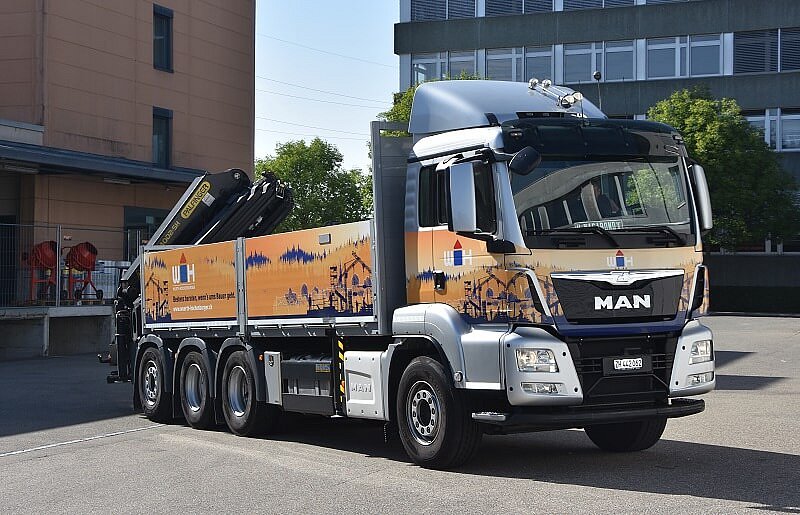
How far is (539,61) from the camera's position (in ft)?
206

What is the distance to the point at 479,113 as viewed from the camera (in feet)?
37.2

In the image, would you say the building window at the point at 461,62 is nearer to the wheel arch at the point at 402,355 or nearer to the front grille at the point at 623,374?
the wheel arch at the point at 402,355

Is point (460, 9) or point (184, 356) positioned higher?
point (460, 9)

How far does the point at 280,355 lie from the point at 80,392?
7878mm

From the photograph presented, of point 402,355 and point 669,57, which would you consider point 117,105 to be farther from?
A: point 669,57

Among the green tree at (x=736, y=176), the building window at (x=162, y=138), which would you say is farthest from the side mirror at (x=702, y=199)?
the green tree at (x=736, y=176)

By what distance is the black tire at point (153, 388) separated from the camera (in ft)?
53.0

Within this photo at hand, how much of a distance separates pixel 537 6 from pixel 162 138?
103 ft

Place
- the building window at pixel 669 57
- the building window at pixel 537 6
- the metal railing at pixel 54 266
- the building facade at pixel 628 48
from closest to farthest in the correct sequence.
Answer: the metal railing at pixel 54 266
the building facade at pixel 628 48
the building window at pixel 669 57
the building window at pixel 537 6

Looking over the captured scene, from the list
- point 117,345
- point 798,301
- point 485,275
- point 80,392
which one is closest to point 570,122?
point 485,275

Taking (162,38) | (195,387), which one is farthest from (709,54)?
(195,387)

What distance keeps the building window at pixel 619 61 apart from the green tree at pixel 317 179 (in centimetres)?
2182

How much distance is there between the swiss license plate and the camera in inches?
421

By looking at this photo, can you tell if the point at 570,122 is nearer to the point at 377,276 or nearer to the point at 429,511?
the point at 377,276
